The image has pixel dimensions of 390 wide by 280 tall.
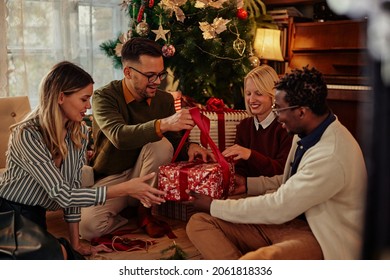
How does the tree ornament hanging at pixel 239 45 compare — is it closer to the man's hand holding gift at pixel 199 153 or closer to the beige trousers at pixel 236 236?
the man's hand holding gift at pixel 199 153

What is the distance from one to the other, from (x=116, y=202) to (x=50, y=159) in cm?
59

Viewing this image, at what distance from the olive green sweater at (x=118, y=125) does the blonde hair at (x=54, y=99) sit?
0.31 m

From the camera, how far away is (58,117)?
5.23 ft

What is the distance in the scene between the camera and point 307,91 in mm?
1414

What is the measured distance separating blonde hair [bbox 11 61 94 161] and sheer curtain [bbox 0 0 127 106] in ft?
3.82

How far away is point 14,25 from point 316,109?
189 centimetres

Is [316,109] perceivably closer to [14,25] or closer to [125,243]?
[125,243]

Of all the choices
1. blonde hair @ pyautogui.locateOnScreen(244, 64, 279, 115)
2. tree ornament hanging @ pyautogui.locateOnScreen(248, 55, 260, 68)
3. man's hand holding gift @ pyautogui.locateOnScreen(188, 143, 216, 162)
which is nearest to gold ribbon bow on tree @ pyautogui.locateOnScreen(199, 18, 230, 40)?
tree ornament hanging @ pyautogui.locateOnScreen(248, 55, 260, 68)

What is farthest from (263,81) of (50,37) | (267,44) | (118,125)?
(50,37)

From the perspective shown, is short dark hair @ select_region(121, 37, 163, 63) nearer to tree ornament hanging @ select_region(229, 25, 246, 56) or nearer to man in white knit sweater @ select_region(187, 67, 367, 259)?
tree ornament hanging @ select_region(229, 25, 246, 56)

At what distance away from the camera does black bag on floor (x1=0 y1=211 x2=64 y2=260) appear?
139cm

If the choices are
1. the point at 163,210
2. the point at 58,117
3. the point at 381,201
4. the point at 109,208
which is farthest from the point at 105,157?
the point at 381,201

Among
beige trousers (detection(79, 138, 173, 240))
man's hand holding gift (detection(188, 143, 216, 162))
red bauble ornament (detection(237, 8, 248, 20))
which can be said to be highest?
red bauble ornament (detection(237, 8, 248, 20))

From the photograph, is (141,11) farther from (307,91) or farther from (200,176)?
(307,91)
